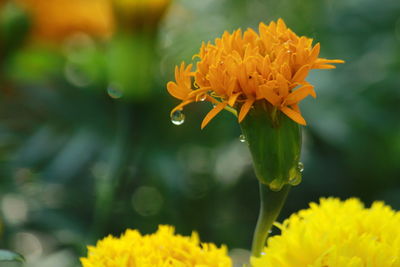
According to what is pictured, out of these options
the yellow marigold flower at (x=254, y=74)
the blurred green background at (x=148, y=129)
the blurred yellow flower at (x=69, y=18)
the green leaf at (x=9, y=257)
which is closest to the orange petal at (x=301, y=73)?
the yellow marigold flower at (x=254, y=74)

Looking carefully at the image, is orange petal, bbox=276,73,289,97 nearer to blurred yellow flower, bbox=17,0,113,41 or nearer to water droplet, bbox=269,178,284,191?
water droplet, bbox=269,178,284,191

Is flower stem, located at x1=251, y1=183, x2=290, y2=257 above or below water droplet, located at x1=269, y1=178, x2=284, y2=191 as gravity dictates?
below

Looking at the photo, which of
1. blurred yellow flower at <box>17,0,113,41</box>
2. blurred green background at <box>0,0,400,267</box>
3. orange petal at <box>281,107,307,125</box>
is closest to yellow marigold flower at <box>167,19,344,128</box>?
orange petal at <box>281,107,307,125</box>

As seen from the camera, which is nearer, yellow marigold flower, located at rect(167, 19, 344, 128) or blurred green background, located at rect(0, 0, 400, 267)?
yellow marigold flower, located at rect(167, 19, 344, 128)

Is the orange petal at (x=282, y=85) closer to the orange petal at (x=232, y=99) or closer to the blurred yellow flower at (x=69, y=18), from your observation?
A: the orange petal at (x=232, y=99)

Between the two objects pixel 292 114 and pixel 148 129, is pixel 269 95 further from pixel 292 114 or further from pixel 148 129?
pixel 148 129

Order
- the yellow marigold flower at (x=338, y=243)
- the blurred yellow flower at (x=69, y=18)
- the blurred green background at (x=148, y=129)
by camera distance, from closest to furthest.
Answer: the yellow marigold flower at (x=338, y=243) → the blurred green background at (x=148, y=129) → the blurred yellow flower at (x=69, y=18)

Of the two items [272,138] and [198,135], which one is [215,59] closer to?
[272,138]
